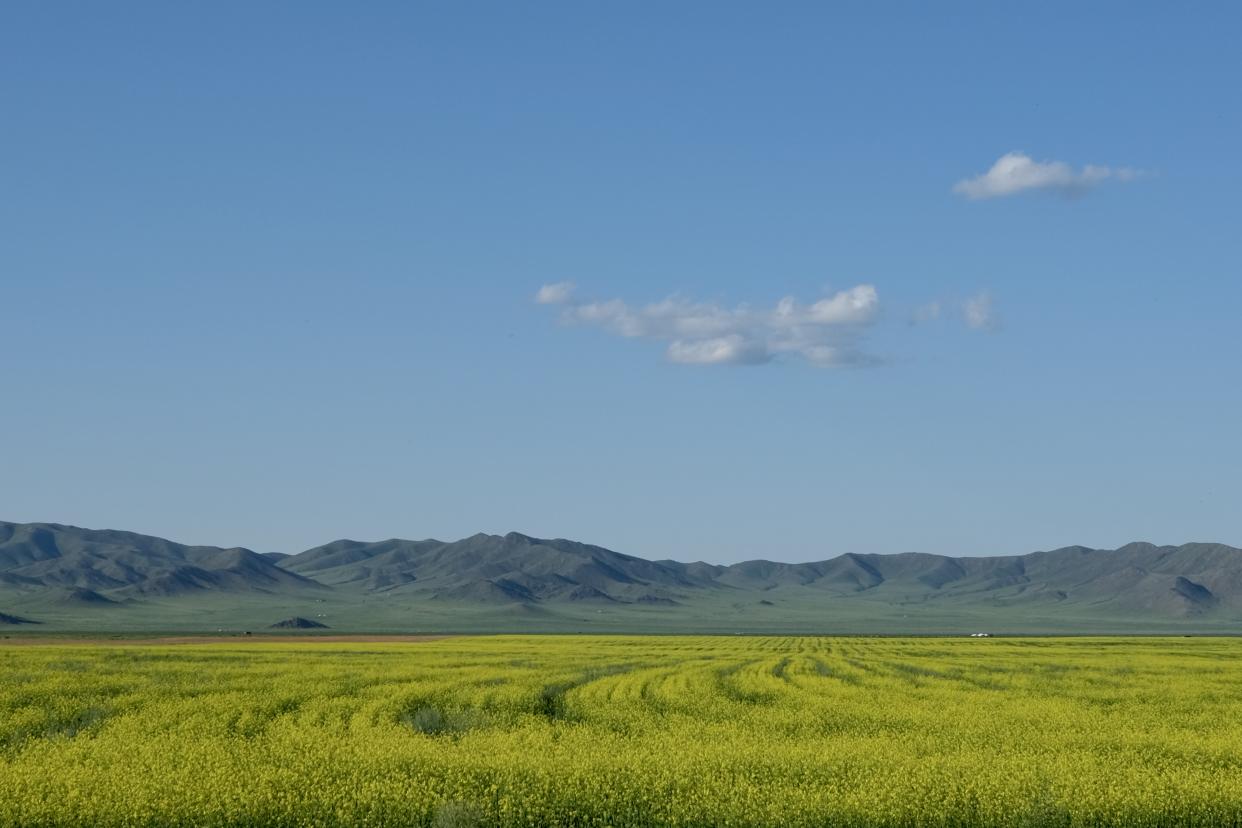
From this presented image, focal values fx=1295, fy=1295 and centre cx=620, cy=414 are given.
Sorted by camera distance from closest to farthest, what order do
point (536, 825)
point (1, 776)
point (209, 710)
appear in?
point (536, 825), point (1, 776), point (209, 710)

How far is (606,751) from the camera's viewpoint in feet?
103

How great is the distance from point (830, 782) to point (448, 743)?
1113 cm

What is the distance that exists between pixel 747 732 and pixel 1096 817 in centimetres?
1321

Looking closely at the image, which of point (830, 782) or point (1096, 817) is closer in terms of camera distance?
point (1096, 817)

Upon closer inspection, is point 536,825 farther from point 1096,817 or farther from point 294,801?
point 1096,817

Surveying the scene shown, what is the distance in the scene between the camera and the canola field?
2492cm

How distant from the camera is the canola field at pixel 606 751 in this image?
2492 centimetres

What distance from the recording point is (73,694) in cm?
4931

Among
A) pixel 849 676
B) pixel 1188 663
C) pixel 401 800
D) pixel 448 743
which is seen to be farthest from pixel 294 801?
pixel 1188 663

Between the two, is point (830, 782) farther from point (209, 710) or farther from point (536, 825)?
point (209, 710)

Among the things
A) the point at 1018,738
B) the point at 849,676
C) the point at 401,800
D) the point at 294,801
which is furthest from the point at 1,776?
the point at 849,676

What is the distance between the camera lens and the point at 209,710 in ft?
140

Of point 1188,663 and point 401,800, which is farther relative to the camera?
point 1188,663

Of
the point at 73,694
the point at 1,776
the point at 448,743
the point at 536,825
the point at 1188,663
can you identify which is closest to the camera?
the point at 536,825
